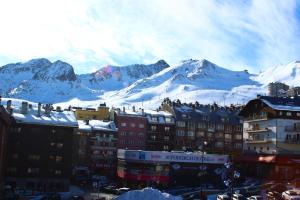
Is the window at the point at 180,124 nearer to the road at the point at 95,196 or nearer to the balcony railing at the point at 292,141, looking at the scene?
→ the balcony railing at the point at 292,141

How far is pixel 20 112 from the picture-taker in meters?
106

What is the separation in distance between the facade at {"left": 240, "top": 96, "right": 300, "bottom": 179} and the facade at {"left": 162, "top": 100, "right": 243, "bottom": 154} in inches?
1127

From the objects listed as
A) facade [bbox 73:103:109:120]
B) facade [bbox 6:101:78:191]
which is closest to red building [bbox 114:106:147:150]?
facade [bbox 73:103:109:120]

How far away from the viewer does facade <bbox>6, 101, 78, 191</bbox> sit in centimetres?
10119

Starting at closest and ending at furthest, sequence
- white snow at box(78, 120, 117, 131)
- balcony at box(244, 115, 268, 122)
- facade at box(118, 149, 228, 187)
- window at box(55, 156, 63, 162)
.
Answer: window at box(55, 156, 63, 162) < facade at box(118, 149, 228, 187) < balcony at box(244, 115, 268, 122) < white snow at box(78, 120, 117, 131)

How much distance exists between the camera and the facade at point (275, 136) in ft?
325

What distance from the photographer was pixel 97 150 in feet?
434

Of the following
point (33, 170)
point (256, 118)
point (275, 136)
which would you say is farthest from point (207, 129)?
point (33, 170)

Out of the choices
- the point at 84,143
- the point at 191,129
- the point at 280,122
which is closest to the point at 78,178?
the point at 84,143

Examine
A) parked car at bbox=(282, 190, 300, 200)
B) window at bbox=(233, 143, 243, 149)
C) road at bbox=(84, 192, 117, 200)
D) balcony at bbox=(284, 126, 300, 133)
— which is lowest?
road at bbox=(84, 192, 117, 200)

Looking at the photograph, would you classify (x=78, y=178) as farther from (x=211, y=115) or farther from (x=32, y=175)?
(x=211, y=115)

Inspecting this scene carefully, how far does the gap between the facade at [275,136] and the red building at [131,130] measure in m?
34.5

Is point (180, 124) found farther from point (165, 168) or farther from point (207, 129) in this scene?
point (165, 168)

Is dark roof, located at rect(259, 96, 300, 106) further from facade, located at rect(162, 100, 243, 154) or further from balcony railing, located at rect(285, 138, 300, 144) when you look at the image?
facade, located at rect(162, 100, 243, 154)
